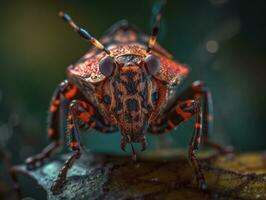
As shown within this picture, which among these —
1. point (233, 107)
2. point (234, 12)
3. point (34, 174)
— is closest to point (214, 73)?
point (233, 107)

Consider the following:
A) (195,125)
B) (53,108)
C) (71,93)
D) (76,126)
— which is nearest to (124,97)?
(76,126)

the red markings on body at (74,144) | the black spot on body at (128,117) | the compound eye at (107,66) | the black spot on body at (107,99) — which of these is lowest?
the red markings on body at (74,144)

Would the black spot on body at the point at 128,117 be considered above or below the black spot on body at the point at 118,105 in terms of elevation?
below

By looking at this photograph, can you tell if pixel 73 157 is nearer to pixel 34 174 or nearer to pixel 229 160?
pixel 34 174

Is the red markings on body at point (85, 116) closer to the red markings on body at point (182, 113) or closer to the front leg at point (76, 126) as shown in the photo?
the front leg at point (76, 126)

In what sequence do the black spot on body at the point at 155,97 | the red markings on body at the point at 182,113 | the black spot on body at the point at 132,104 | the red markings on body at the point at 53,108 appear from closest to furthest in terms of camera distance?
the black spot on body at the point at 132,104 < the black spot on body at the point at 155,97 < the red markings on body at the point at 182,113 < the red markings on body at the point at 53,108

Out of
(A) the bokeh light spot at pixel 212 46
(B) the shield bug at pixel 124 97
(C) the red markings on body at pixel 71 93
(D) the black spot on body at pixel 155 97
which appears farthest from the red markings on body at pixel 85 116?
(A) the bokeh light spot at pixel 212 46
